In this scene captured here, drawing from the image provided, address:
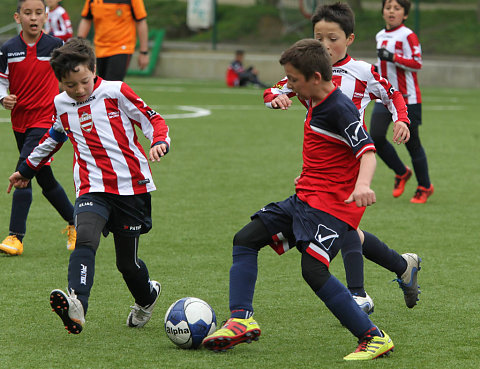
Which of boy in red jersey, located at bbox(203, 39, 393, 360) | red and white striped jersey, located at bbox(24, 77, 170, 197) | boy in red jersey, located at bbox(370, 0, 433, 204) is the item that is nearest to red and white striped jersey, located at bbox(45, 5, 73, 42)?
boy in red jersey, located at bbox(370, 0, 433, 204)

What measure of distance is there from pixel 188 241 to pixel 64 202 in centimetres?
102

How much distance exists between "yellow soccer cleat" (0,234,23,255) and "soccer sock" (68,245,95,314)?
2.35 m

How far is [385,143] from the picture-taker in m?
9.42

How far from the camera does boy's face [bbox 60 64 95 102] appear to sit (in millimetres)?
4891

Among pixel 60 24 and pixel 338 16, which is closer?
pixel 338 16

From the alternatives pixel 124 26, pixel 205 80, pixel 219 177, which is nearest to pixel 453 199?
pixel 219 177

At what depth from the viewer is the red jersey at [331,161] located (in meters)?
4.57

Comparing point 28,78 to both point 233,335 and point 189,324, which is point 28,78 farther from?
point 233,335

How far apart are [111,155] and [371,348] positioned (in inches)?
67.8

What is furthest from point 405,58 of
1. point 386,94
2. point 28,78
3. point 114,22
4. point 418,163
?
point 114,22

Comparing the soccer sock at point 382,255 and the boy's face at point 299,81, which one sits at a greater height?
the boy's face at point 299,81

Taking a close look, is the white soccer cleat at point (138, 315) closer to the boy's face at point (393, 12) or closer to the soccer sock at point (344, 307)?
the soccer sock at point (344, 307)

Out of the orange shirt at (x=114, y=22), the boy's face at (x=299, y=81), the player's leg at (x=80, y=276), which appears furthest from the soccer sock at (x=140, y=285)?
the orange shirt at (x=114, y=22)

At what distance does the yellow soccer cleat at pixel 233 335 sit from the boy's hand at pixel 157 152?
35.7 inches
